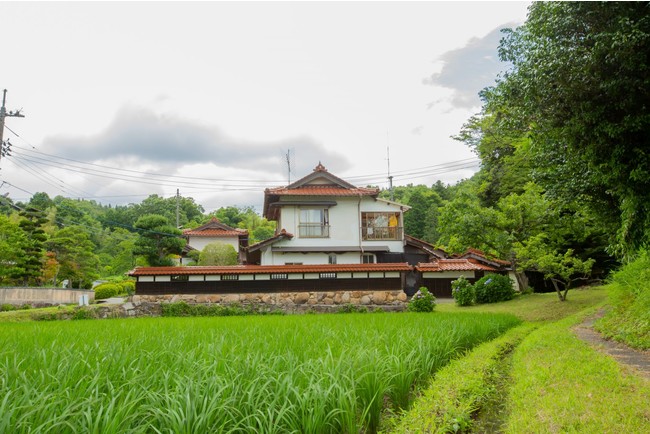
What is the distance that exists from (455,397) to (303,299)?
13.1 meters

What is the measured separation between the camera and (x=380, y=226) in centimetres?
2306

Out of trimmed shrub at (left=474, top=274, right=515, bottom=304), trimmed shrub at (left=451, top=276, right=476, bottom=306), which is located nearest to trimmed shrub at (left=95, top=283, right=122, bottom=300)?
trimmed shrub at (left=451, top=276, right=476, bottom=306)

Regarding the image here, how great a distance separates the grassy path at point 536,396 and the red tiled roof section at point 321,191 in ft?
52.5

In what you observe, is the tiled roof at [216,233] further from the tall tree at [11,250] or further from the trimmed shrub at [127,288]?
the tall tree at [11,250]

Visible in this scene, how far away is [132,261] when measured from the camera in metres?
36.2

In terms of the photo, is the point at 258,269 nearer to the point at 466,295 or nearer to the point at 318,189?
the point at 318,189

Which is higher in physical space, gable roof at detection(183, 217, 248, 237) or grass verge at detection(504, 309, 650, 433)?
gable roof at detection(183, 217, 248, 237)

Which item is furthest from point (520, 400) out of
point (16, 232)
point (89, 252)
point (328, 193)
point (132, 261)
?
point (132, 261)

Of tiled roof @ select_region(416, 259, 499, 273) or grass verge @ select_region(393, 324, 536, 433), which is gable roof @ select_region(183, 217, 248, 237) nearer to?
tiled roof @ select_region(416, 259, 499, 273)

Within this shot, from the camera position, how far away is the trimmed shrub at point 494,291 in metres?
17.0

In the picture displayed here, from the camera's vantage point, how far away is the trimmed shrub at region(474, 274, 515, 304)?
17.0 metres

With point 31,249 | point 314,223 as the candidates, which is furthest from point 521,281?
point 31,249

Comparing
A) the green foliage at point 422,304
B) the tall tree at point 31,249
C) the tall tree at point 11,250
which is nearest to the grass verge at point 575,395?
the green foliage at point 422,304

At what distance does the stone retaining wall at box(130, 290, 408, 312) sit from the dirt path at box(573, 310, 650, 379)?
8170 millimetres
